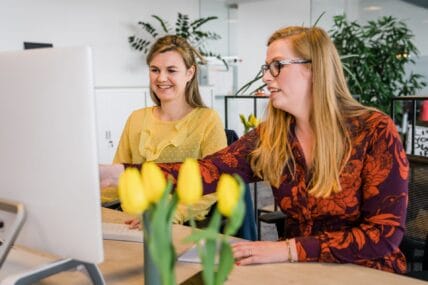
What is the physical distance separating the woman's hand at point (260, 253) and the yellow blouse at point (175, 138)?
654mm

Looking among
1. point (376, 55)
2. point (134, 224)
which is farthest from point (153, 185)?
point (376, 55)

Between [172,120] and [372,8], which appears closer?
[172,120]

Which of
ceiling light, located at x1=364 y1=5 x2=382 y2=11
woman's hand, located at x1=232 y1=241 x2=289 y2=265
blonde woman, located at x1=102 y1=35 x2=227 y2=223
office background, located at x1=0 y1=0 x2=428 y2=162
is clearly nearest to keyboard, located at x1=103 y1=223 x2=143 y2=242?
woman's hand, located at x1=232 y1=241 x2=289 y2=265

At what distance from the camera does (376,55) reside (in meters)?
4.59

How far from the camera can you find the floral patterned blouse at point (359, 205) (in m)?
1.16

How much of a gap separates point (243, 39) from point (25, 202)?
5636 mm

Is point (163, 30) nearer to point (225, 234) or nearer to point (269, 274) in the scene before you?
point (269, 274)

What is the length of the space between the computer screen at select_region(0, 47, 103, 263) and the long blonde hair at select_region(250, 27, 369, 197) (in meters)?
0.73

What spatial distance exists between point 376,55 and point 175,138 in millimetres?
3328

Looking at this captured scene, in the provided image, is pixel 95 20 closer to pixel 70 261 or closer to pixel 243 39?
pixel 243 39

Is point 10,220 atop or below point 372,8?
below

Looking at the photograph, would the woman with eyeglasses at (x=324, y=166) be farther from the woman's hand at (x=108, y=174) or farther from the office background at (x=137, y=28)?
the office background at (x=137, y=28)

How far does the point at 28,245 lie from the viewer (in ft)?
2.79

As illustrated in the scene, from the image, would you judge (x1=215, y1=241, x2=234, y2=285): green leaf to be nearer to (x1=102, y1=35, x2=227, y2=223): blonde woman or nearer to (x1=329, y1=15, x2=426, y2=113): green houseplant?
(x1=102, y1=35, x2=227, y2=223): blonde woman
